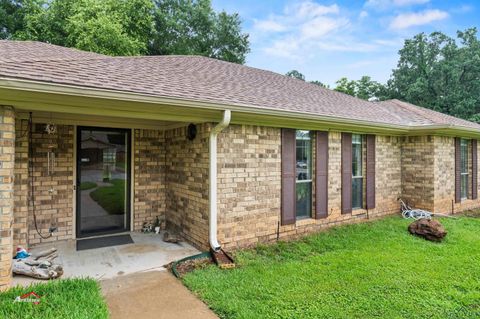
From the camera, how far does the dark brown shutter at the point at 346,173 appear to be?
21.8 feet

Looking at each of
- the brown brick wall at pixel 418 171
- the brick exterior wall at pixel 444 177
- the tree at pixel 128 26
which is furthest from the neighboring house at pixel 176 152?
the tree at pixel 128 26

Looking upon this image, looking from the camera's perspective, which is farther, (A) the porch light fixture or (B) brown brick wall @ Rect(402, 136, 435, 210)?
(B) brown brick wall @ Rect(402, 136, 435, 210)

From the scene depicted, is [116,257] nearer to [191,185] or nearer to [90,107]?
[191,185]

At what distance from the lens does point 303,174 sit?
607 centimetres

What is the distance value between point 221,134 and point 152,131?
2.00 metres

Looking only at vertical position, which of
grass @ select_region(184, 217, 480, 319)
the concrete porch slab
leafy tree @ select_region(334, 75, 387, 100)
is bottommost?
grass @ select_region(184, 217, 480, 319)

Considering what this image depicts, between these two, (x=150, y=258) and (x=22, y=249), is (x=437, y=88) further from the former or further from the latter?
(x=22, y=249)

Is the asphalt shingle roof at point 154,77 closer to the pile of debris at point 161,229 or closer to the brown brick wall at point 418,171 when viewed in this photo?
the brown brick wall at point 418,171

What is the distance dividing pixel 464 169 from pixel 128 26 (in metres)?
18.0

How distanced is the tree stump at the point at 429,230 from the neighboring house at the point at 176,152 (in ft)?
3.95

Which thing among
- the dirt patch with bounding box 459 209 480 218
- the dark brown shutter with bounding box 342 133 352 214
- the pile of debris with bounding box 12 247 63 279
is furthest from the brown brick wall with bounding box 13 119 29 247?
the dirt patch with bounding box 459 209 480 218

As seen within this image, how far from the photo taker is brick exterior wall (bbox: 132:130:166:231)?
5.90 meters

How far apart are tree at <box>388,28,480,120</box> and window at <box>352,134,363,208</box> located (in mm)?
18132

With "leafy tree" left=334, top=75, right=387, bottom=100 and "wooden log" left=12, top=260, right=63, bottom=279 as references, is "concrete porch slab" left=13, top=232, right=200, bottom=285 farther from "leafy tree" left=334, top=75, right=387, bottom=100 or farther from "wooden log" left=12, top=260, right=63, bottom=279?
"leafy tree" left=334, top=75, right=387, bottom=100
